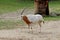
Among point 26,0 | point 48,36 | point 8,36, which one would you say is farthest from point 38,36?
point 26,0

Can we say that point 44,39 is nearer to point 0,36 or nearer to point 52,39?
point 52,39

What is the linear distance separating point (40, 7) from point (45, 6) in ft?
1.43

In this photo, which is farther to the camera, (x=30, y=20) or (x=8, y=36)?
(x=30, y=20)

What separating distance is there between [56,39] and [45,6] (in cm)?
1096

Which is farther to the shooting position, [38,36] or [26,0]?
[26,0]

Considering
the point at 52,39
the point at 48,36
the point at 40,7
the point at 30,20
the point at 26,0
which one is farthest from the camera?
the point at 26,0

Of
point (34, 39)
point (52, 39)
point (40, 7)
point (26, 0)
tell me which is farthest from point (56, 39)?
point (26, 0)

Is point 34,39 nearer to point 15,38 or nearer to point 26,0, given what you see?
point 15,38

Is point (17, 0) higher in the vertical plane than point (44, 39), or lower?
lower

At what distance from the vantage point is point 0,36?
1041cm

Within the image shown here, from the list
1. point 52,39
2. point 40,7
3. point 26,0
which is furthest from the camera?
point 26,0

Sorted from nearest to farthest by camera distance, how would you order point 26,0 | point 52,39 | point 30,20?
point 52,39 → point 30,20 → point 26,0

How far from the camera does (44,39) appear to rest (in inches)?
380

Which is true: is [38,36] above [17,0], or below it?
above
